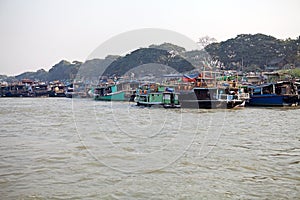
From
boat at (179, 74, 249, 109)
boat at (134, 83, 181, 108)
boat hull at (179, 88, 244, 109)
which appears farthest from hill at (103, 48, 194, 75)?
boat hull at (179, 88, 244, 109)

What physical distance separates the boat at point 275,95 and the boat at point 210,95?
1.61 meters

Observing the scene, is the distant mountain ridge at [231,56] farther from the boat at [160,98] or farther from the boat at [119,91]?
the boat at [160,98]

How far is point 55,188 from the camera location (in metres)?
5.01

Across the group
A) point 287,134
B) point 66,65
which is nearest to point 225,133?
point 287,134

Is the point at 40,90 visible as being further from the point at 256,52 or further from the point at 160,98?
the point at 160,98

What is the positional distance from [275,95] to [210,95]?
5325 millimetres

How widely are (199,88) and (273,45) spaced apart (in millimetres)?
27834

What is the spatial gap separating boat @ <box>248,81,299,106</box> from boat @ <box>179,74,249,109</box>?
1614mm

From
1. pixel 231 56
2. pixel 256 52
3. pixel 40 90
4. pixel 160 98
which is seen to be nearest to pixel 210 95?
pixel 160 98

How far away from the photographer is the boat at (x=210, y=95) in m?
22.0

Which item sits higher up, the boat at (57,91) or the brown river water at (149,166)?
the boat at (57,91)

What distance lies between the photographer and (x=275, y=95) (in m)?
23.8

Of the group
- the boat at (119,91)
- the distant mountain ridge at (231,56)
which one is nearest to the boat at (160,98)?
the distant mountain ridge at (231,56)

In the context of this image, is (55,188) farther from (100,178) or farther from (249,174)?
(249,174)
